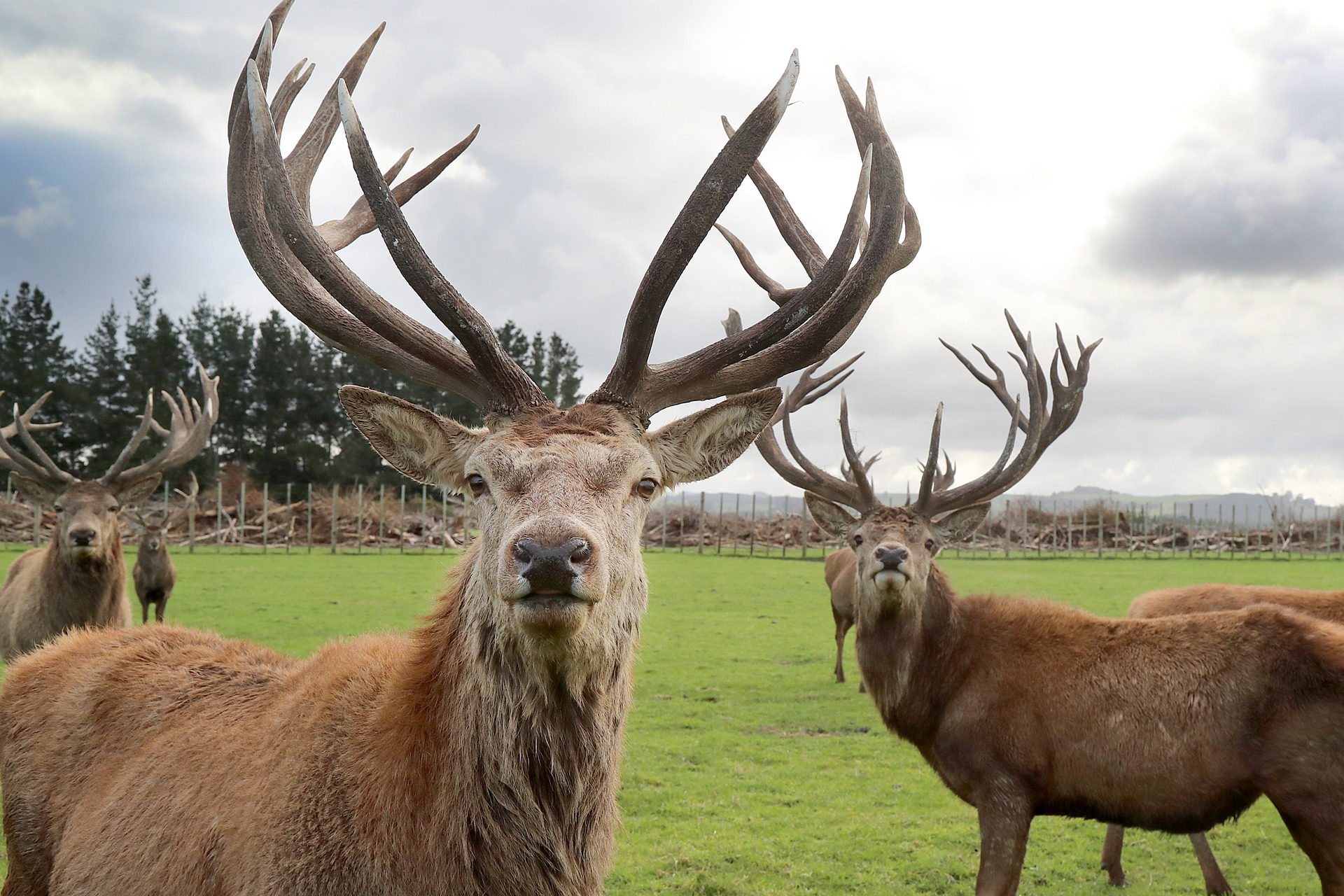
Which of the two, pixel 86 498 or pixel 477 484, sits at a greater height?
pixel 477 484

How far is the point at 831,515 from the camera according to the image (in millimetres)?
8227

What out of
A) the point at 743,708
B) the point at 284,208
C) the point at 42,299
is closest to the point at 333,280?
the point at 284,208

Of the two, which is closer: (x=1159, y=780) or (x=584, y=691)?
(x=584, y=691)

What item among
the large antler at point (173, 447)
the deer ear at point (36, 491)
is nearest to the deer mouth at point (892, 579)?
the large antler at point (173, 447)

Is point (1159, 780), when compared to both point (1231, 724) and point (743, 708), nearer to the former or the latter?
point (1231, 724)

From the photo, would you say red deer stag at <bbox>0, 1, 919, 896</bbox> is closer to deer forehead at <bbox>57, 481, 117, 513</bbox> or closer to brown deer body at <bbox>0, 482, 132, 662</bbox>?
brown deer body at <bbox>0, 482, 132, 662</bbox>

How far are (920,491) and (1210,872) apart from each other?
3.46 m

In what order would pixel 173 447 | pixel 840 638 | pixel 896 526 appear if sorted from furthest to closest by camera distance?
pixel 840 638, pixel 173 447, pixel 896 526

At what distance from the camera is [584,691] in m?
2.74

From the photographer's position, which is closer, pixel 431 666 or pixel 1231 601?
pixel 431 666

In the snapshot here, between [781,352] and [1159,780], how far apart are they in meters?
3.60

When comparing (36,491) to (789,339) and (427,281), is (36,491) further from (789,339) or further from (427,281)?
(789,339)

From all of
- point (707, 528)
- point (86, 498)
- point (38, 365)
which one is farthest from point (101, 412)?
point (86, 498)

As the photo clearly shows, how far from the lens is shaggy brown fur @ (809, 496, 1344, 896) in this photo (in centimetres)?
495
